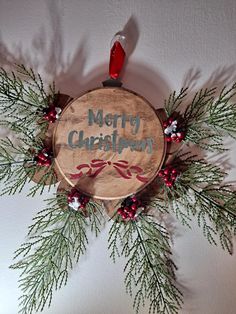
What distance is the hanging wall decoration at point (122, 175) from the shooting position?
1216 mm

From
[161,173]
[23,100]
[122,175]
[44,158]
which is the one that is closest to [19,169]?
[44,158]

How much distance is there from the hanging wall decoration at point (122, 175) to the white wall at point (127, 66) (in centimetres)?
4

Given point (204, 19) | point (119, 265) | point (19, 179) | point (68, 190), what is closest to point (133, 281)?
point (119, 265)

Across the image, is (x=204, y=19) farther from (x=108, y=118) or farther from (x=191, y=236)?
(x=191, y=236)

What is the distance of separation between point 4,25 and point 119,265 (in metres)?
0.82

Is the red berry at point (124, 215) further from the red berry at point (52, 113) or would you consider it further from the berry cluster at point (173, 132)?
the red berry at point (52, 113)

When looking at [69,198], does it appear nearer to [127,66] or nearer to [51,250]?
[51,250]

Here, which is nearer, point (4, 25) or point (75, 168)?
point (75, 168)

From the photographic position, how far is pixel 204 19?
4.25 ft

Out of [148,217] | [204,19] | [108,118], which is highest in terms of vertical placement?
[204,19]

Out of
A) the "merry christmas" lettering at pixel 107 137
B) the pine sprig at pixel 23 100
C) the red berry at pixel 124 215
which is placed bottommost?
the red berry at pixel 124 215

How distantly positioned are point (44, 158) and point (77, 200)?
0.16m

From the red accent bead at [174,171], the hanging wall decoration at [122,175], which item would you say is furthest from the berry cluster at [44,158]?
the red accent bead at [174,171]

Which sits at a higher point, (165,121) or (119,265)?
(165,121)
